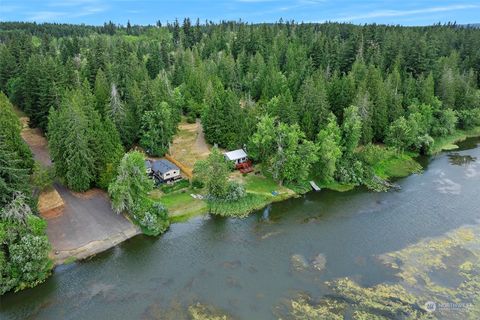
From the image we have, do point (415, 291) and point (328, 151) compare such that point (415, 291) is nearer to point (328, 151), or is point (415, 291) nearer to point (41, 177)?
point (328, 151)

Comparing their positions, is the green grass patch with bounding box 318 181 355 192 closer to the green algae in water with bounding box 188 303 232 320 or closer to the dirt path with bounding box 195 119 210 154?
the dirt path with bounding box 195 119 210 154

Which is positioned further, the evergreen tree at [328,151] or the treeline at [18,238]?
the evergreen tree at [328,151]

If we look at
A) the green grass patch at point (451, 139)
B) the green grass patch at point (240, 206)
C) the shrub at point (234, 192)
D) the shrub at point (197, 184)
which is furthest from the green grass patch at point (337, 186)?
the green grass patch at point (451, 139)

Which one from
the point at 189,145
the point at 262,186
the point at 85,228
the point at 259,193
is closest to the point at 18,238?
the point at 85,228

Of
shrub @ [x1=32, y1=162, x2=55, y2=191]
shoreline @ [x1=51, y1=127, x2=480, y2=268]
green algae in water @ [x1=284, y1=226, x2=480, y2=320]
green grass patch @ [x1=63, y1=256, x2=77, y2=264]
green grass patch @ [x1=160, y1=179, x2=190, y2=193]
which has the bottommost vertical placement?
green algae in water @ [x1=284, y1=226, x2=480, y2=320]

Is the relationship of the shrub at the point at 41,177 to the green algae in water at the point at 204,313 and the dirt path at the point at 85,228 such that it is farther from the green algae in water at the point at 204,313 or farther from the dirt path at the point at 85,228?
the green algae in water at the point at 204,313

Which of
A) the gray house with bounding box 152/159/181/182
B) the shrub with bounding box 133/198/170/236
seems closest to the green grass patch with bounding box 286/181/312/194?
the gray house with bounding box 152/159/181/182

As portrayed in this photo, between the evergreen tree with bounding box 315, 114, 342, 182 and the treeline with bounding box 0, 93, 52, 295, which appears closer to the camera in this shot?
the treeline with bounding box 0, 93, 52, 295
